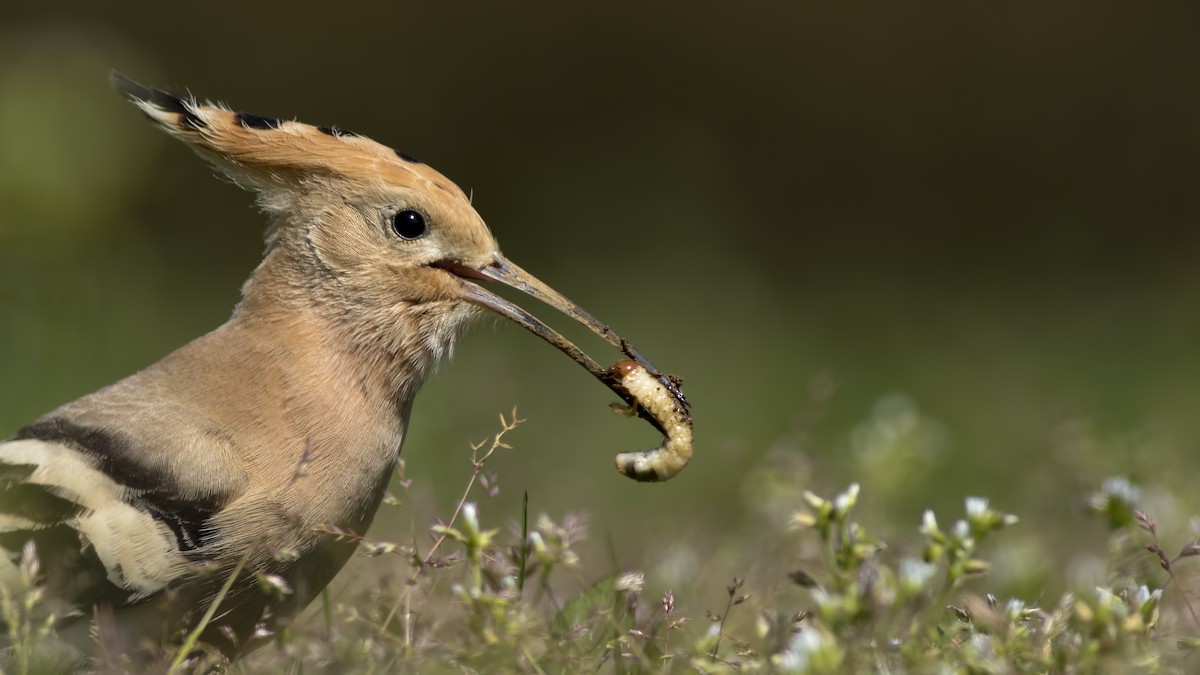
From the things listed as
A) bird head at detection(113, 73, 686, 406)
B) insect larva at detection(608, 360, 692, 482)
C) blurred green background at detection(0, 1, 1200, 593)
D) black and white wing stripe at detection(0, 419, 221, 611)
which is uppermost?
blurred green background at detection(0, 1, 1200, 593)

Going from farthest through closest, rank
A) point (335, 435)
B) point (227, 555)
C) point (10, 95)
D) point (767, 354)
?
point (767, 354), point (10, 95), point (335, 435), point (227, 555)

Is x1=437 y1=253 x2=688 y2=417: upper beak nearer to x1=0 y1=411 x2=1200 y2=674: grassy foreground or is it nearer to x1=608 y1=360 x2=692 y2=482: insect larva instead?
→ x1=608 y1=360 x2=692 y2=482: insect larva

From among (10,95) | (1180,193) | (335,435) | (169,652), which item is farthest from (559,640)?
(1180,193)

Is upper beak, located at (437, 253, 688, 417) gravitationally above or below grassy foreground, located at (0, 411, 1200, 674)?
above

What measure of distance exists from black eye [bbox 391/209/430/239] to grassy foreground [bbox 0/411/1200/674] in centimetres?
61

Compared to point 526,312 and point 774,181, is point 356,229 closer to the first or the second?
point 526,312

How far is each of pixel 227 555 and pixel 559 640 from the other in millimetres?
571

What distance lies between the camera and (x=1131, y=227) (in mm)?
6535

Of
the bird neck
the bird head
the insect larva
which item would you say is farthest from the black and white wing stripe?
the insect larva

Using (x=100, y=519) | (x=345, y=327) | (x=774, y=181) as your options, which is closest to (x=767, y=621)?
(x=100, y=519)

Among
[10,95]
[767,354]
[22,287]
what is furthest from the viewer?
[767,354]

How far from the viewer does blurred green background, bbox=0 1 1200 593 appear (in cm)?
578

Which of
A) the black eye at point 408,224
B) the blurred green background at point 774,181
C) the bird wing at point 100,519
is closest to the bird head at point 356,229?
the black eye at point 408,224

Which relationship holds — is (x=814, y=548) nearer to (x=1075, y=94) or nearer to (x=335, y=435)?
(x=335, y=435)
